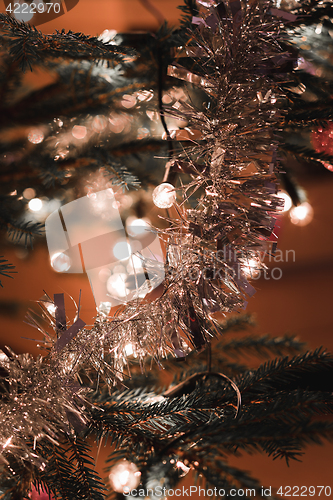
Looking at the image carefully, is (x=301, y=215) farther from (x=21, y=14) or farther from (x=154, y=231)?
(x=21, y=14)

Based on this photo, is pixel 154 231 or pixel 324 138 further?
pixel 324 138

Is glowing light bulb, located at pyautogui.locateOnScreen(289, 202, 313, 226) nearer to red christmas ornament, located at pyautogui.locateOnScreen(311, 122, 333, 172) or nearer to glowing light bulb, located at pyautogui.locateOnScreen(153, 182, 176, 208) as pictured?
red christmas ornament, located at pyautogui.locateOnScreen(311, 122, 333, 172)

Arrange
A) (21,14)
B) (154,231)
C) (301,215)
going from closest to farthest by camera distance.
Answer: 1. (154,231)
2. (21,14)
3. (301,215)

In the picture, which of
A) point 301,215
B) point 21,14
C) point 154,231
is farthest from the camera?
point 301,215

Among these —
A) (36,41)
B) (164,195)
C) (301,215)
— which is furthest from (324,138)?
(36,41)

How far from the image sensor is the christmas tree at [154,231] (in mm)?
264

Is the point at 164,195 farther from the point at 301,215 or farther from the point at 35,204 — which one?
the point at 301,215

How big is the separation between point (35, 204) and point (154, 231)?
0.25 m

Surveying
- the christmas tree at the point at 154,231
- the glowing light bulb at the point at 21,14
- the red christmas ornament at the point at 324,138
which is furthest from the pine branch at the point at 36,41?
the red christmas ornament at the point at 324,138

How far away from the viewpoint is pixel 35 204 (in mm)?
455

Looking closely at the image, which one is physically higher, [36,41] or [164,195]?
[36,41]

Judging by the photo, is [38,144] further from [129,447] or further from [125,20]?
[129,447]

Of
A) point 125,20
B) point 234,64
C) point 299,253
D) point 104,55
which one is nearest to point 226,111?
point 234,64

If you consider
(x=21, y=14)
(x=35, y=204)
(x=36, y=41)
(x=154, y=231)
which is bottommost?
(x=154, y=231)
